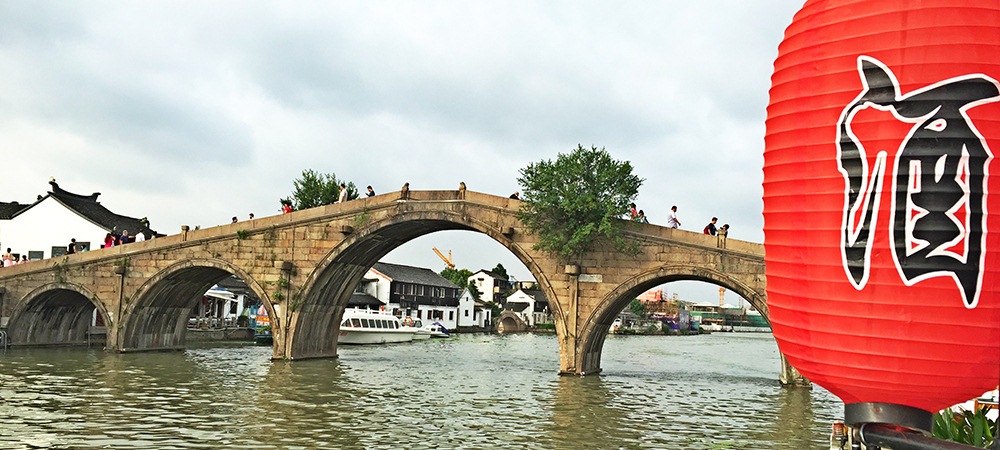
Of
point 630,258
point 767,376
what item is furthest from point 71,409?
point 767,376

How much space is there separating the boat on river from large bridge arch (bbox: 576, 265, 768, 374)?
1699 cm

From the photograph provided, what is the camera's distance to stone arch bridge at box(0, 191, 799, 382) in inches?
939

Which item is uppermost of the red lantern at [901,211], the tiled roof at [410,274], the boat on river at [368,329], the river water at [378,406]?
the tiled roof at [410,274]

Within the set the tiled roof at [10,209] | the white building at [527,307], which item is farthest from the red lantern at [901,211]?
the white building at [527,307]

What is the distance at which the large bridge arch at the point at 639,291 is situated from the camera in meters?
22.7

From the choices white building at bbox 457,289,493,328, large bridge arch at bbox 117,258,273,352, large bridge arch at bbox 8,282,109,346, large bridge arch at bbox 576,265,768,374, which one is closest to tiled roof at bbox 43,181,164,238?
large bridge arch at bbox 8,282,109,346

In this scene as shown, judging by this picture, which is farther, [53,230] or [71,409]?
[53,230]

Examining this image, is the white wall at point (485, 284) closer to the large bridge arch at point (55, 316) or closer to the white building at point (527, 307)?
the white building at point (527, 307)

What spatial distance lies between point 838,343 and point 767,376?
1071 inches

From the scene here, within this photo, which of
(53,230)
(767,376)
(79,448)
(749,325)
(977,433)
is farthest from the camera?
(749,325)

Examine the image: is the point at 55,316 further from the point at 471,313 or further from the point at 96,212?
the point at 471,313

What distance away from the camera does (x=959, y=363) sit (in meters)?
3.57

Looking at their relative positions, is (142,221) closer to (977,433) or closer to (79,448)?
(79,448)

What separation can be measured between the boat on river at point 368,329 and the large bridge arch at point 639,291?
17.0m
